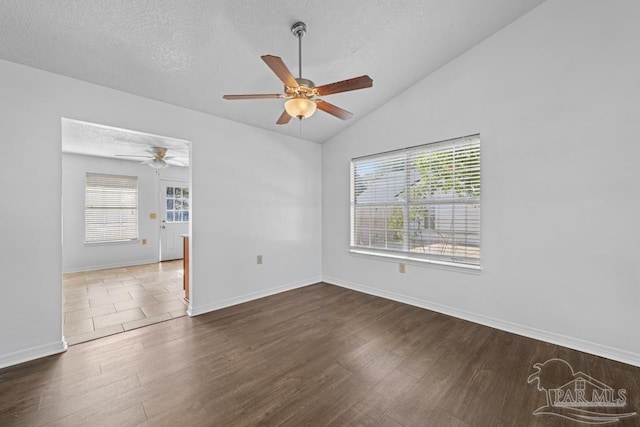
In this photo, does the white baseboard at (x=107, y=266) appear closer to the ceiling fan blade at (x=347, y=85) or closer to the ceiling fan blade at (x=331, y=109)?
the ceiling fan blade at (x=331, y=109)

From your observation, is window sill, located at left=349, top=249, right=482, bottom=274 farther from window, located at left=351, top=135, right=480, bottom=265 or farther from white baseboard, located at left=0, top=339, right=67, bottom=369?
white baseboard, located at left=0, top=339, right=67, bottom=369

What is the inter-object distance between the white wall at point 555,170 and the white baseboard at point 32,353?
3876 mm

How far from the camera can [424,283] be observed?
339 cm

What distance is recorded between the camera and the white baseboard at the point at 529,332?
2205 millimetres

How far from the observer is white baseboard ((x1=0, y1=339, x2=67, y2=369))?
214 cm

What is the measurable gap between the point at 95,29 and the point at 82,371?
8.72ft

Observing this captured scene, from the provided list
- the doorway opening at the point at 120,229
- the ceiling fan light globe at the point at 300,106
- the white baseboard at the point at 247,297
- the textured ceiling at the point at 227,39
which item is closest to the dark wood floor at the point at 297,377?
the white baseboard at the point at 247,297

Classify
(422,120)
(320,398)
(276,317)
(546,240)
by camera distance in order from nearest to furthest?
(320,398), (546,240), (276,317), (422,120)

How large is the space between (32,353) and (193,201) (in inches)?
74.4

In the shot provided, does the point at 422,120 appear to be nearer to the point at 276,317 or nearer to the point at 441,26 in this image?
the point at 441,26

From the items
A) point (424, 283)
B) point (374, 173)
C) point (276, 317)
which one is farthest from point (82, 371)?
point (374, 173)

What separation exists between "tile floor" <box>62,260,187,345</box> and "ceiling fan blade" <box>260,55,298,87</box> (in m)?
2.94

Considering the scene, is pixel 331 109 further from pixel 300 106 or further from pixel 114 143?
pixel 114 143

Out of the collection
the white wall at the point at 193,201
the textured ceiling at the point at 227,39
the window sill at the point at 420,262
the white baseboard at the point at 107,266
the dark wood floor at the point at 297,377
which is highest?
the textured ceiling at the point at 227,39
